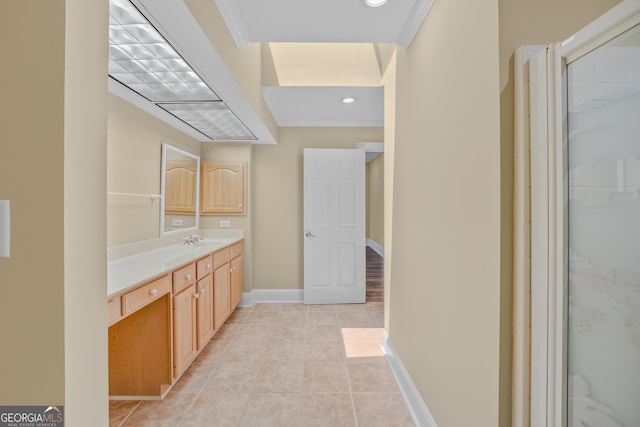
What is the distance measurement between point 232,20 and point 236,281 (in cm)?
273

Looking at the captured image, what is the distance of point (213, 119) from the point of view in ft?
9.67

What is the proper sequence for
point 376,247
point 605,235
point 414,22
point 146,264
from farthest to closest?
1. point 376,247
2. point 146,264
3. point 414,22
4. point 605,235

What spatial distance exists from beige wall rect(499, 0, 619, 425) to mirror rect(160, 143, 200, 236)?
2.86m

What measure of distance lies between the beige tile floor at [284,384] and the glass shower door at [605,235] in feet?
4.37

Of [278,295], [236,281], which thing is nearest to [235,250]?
[236,281]

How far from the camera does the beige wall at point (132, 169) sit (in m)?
2.24

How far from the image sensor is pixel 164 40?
155 centimetres

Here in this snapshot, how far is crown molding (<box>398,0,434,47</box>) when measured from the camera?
1584 mm

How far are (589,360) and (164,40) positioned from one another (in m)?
2.18

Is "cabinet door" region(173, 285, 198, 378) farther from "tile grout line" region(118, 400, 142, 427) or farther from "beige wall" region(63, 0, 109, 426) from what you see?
"beige wall" region(63, 0, 109, 426)

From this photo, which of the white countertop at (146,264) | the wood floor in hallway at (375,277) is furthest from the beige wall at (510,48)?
the wood floor in hallway at (375,277)

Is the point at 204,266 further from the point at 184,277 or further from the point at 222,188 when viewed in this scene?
the point at 222,188
